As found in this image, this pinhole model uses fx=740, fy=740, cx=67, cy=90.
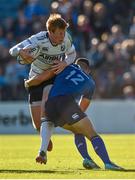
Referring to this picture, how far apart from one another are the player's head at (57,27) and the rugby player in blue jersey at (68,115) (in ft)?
1.74

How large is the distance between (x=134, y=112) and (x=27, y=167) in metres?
11.8

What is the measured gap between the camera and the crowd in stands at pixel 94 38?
→ 72.2ft

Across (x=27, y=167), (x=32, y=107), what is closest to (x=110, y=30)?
(x=32, y=107)

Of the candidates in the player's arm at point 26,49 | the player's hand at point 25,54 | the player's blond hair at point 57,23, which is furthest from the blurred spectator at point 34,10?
the player's blond hair at point 57,23

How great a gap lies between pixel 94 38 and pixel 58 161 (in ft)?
36.5

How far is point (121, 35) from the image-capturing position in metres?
22.9

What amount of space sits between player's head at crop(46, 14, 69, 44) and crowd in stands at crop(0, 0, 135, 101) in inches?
415

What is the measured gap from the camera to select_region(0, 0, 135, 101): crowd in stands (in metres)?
22.0

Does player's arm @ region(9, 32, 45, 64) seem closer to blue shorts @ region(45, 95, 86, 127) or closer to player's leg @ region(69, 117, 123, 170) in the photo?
blue shorts @ region(45, 95, 86, 127)

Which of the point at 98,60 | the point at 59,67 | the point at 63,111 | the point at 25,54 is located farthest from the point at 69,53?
the point at 98,60

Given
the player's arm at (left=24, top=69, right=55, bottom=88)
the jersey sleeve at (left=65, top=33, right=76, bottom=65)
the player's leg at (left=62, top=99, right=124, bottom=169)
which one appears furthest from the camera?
the player's arm at (left=24, top=69, right=55, bottom=88)

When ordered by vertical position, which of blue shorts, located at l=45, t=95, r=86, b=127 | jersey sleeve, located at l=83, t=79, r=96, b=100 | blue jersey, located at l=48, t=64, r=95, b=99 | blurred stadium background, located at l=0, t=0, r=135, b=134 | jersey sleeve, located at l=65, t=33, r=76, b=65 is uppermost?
jersey sleeve, located at l=65, t=33, r=76, b=65

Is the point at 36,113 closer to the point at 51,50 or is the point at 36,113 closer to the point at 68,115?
the point at 51,50

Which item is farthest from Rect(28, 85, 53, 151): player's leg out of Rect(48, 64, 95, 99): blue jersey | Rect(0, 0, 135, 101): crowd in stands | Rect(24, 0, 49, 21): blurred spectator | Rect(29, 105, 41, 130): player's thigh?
Rect(24, 0, 49, 21): blurred spectator
